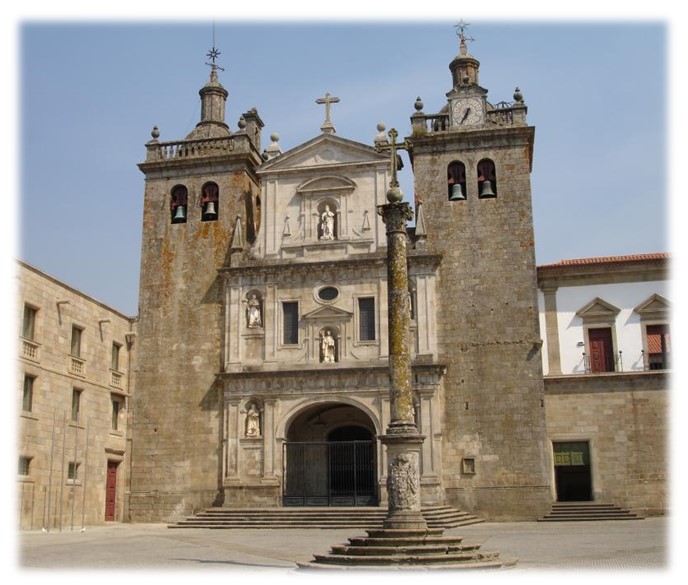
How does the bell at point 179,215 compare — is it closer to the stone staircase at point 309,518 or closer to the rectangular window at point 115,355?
the rectangular window at point 115,355

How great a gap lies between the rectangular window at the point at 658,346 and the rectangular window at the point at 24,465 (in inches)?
805

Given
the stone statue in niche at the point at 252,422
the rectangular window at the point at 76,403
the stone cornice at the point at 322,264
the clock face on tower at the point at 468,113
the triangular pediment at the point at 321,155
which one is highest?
the clock face on tower at the point at 468,113

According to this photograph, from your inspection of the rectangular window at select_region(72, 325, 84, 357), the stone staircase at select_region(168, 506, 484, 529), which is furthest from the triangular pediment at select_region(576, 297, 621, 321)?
the rectangular window at select_region(72, 325, 84, 357)

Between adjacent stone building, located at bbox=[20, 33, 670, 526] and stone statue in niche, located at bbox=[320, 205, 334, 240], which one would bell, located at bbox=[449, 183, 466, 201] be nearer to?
adjacent stone building, located at bbox=[20, 33, 670, 526]

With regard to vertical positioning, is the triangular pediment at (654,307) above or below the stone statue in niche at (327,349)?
above

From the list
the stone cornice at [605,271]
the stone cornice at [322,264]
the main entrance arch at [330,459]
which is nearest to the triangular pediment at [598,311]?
the stone cornice at [605,271]

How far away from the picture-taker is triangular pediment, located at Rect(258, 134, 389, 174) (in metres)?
31.3

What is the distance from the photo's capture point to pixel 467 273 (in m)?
29.8

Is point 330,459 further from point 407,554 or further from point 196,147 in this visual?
point 407,554

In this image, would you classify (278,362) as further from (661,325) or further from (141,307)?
(661,325)

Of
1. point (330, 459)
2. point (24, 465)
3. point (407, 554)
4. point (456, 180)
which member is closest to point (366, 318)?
point (330, 459)

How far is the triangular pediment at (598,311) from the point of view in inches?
1190

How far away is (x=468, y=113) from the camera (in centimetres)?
3139

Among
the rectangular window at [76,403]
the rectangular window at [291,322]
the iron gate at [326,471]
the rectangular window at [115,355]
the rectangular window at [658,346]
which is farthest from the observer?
the rectangular window at [115,355]
